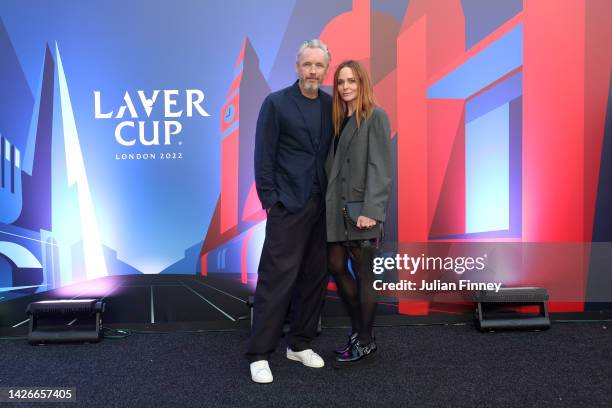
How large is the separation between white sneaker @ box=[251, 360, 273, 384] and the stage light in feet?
4.70

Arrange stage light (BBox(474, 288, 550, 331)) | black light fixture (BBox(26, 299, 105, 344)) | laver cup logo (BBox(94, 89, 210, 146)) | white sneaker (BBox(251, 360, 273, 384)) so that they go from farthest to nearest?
1. laver cup logo (BBox(94, 89, 210, 146))
2. stage light (BBox(474, 288, 550, 331))
3. black light fixture (BBox(26, 299, 105, 344))
4. white sneaker (BBox(251, 360, 273, 384))

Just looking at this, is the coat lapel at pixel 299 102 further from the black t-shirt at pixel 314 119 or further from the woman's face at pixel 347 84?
the woman's face at pixel 347 84

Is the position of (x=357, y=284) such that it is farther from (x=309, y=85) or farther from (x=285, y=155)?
(x=309, y=85)

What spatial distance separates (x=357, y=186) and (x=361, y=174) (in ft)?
0.19

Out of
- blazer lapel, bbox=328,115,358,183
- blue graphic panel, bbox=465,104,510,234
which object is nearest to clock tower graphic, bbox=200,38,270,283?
blazer lapel, bbox=328,115,358,183

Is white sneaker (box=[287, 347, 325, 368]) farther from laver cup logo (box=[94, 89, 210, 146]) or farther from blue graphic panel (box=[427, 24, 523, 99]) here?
A: blue graphic panel (box=[427, 24, 523, 99])

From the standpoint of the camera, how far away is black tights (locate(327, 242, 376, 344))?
7.75ft

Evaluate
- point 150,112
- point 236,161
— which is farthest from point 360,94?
point 150,112

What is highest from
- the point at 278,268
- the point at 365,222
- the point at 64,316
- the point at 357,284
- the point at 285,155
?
the point at 285,155

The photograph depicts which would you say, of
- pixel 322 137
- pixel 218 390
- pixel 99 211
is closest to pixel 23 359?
pixel 99 211

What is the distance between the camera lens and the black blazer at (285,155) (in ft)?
7.38

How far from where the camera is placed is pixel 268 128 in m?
2.27

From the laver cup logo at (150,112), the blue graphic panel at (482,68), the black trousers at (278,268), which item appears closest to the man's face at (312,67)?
the black trousers at (278,268)

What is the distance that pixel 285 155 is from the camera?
229 centimetres
